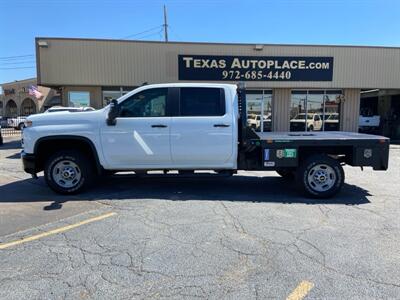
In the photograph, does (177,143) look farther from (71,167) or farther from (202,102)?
(71,167)

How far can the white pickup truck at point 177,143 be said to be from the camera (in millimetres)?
6211

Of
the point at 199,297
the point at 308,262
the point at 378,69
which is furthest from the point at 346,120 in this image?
the point at 199,297

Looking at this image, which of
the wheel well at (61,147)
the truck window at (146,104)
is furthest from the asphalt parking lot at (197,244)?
the truck window at (146,104)

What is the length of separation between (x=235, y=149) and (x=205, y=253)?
2738 mm

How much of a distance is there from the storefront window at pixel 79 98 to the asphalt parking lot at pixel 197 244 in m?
11.1

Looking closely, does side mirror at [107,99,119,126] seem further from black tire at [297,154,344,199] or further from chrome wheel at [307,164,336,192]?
chrome wheel at [307,164,336,192]

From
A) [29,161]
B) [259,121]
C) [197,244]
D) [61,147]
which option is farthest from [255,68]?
[197,244]

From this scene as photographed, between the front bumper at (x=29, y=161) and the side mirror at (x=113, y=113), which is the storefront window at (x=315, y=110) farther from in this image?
the front bumper at (x=29, y=161)

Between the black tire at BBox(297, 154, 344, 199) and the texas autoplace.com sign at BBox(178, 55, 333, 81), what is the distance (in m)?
11.5

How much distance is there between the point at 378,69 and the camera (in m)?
18.0

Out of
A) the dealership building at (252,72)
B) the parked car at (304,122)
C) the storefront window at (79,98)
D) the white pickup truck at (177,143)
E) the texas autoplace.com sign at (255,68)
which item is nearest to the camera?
the white pickup truck at (177,143)

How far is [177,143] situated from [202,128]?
0.54 m

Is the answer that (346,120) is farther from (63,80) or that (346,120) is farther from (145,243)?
(145,243)

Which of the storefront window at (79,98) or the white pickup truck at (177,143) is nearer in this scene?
the white pickup truck at (177,143)
